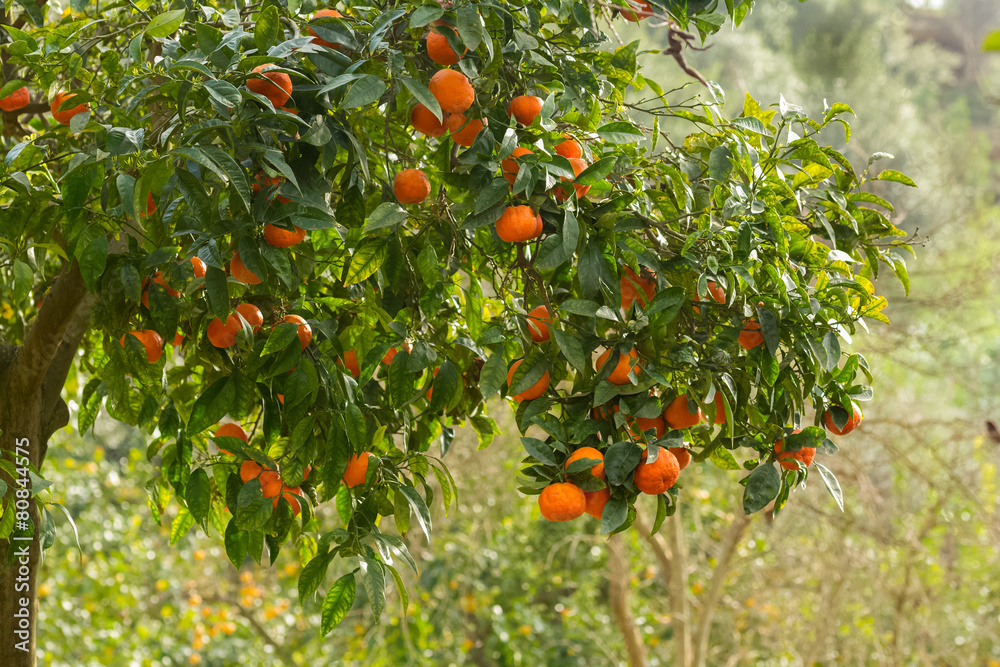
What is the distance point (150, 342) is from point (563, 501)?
0.55 m

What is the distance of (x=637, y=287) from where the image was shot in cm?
95

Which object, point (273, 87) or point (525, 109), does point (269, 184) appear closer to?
point (273, 87)

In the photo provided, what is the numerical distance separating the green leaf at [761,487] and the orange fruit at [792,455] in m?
0.03

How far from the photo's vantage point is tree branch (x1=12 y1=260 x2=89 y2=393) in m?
1.08

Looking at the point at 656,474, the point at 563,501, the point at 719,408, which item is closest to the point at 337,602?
the point at 563,501

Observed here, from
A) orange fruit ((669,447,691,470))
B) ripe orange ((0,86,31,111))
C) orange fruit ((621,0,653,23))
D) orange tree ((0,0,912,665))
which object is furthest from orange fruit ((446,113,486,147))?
ripe orange ((0,86,31,111))

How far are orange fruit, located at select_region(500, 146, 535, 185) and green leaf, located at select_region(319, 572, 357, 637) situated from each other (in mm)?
457

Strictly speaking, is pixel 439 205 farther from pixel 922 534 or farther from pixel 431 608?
pixel 922 534

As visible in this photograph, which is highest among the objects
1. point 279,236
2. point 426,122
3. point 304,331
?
point 426,122

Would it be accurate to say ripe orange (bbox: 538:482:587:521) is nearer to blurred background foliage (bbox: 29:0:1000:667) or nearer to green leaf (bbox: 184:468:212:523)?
green leaf (bbox: 184:468:212:523)

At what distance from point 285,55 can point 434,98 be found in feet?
0.49

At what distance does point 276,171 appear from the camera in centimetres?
79

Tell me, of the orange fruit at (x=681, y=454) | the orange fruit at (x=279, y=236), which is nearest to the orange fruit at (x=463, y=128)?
the orange fruit at (x=279, y=236)

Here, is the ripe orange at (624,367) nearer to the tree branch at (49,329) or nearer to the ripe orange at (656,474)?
the ripe orange at (656,474)
